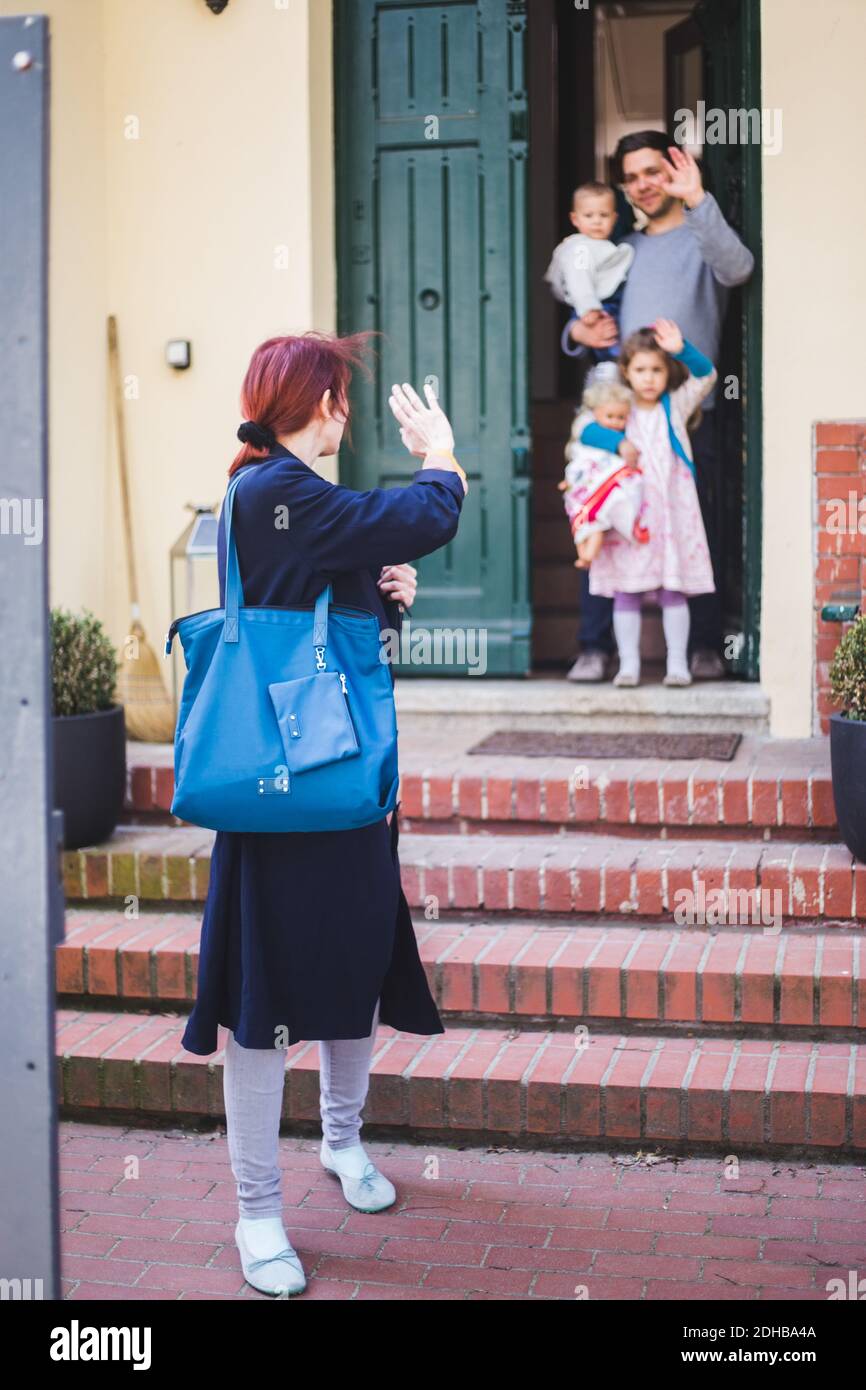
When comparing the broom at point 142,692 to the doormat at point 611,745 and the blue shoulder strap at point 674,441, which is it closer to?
the doormat at point 611,745

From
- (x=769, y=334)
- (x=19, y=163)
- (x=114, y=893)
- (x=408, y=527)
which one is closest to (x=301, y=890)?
(x=408, y=527)

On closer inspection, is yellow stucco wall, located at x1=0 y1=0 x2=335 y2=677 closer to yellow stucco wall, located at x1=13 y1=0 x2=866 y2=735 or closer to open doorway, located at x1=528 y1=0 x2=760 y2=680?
yellow stucco wall, located at x1=13 y1=0 x2=866 y2=735

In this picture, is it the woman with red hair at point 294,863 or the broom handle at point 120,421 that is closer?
the woman with red hair at point 294,863

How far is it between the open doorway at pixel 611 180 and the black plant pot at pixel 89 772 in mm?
2309

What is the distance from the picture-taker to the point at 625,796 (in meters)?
5.03

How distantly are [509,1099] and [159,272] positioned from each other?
3707 millimetres

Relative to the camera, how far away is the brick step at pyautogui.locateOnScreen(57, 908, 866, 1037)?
416 centimetres

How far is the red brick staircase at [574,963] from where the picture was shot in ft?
12.9

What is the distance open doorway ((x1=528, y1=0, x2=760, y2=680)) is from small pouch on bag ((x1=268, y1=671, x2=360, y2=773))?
3298 millimetres

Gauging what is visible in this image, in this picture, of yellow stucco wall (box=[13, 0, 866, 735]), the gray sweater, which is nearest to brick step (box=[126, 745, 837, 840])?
yellow stucco wall (box=[13, 0, 866, 735])

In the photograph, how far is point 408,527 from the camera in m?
3.07

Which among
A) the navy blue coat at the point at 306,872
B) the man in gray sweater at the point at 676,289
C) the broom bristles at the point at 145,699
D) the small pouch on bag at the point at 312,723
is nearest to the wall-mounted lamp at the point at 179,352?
the broom bristles at the point at 145,699

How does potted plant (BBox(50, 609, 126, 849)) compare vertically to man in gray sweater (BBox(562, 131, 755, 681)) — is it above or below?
below

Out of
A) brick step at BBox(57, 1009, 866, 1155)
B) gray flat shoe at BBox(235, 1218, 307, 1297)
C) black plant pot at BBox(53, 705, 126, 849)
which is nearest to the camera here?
gray flat shoe at BBox(235, 1218, 307, 1297)
